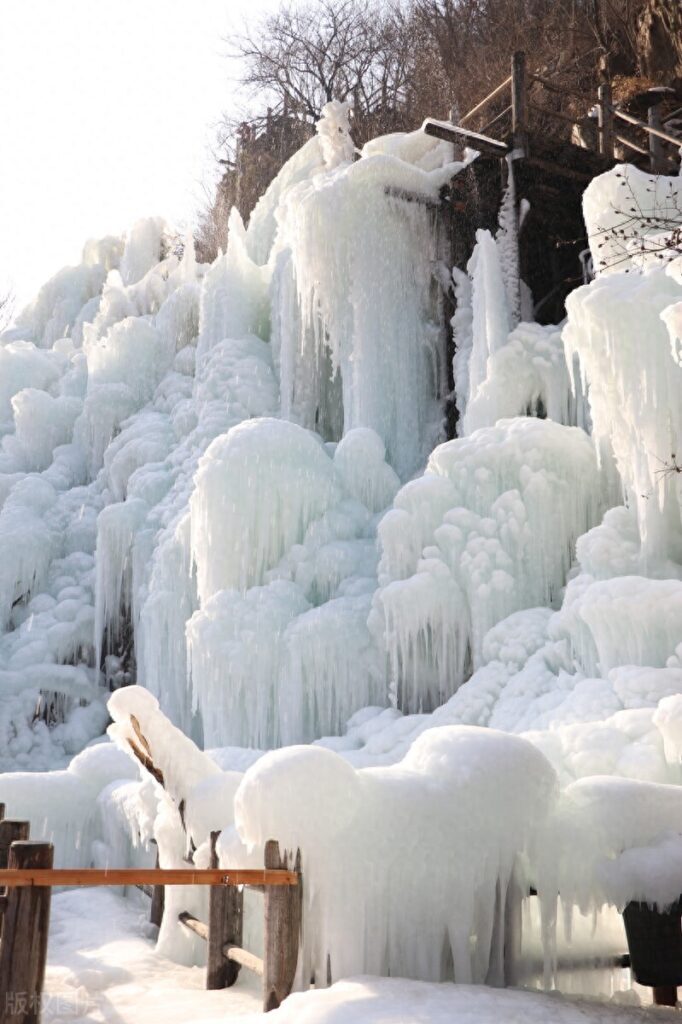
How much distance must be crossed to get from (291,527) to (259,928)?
5.36 meters

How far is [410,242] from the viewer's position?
1302cm

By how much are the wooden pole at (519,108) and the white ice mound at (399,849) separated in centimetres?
878

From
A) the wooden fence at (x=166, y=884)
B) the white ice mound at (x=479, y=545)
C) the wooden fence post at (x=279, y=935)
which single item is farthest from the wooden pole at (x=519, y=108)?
the wooden fence post at (x=279, y=935)

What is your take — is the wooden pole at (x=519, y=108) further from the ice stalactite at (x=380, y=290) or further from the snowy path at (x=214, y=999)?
the snowy path at (x=214, y=999)

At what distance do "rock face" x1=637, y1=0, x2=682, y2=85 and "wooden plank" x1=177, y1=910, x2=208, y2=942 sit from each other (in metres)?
14.3

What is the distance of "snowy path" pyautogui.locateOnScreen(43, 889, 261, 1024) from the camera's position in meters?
5.18

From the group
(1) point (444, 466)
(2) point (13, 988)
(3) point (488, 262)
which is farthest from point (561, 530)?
(2) point (13, 988)

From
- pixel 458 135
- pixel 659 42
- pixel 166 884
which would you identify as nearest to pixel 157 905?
pixel 166 884

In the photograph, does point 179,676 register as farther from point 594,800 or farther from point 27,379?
point 27,379

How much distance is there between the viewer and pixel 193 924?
656cm

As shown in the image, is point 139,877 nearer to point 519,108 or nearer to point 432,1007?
point 432,1007

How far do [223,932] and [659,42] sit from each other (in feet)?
50.8

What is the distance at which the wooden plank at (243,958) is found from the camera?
516cm

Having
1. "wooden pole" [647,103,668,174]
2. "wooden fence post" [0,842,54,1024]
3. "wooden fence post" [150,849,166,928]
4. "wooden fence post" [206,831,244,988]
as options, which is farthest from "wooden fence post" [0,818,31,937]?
"wooden pole" [647,103,668,174]
